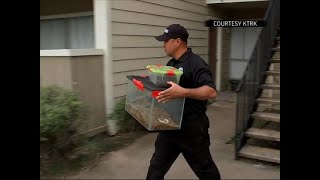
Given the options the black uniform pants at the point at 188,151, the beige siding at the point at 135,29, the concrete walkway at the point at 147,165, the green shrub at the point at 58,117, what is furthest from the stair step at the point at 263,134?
the green shrub at the point at 58,117

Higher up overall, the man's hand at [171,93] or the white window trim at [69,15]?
the white window trim at [69,15]

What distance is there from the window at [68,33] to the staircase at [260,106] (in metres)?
2.58

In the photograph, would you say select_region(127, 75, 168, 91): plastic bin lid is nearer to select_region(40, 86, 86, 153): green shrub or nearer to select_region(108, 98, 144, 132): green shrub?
select_region(108, 98, 144, 132): green shrub

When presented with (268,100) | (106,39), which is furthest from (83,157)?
(268,100)

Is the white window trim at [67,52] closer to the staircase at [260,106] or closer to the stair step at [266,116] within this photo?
the staircase at [260,106]

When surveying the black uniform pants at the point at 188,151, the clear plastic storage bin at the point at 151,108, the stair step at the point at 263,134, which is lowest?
the stair step at the point at 263,134

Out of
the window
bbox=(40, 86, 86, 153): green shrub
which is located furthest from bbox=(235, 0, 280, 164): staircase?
the window

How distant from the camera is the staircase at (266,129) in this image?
394 cm

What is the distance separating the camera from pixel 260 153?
12.9 ft

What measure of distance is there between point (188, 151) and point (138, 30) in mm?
2726

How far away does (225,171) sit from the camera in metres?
3.52

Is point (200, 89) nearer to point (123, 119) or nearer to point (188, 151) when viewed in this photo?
point (188, 151)
